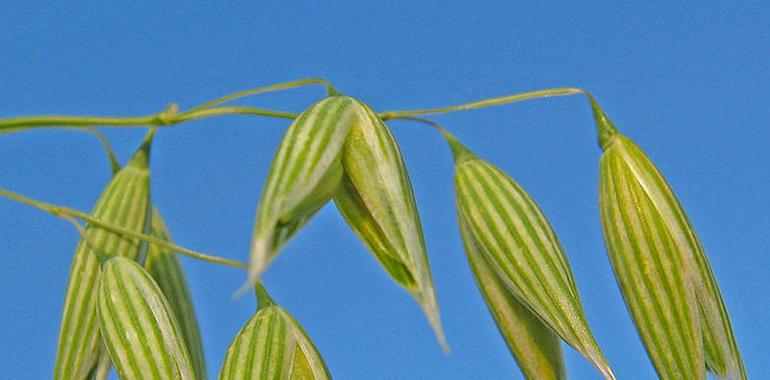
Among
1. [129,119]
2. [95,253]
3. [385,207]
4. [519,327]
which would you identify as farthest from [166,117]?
[519,327]

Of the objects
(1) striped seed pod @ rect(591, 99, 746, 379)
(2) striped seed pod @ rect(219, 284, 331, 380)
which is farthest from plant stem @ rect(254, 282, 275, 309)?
(1) striped seed pod @ rect(591, 99, 746, 379)

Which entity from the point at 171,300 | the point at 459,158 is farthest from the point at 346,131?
the point at 171,300

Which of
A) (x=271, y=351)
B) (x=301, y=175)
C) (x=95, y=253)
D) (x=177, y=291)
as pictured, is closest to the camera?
(x=301, y=175)

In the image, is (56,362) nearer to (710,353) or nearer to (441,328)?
(441,328)

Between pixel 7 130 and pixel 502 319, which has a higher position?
pixel 7 130

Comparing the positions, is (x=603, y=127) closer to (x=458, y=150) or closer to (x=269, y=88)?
(x=458, y=150)

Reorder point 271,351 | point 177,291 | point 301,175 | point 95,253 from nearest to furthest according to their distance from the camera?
point 301,175 → point 271,351 → point 95,253 → point 177,291

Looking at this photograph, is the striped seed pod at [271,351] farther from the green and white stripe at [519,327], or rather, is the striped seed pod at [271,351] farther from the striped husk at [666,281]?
the striped husk at [666,281]
